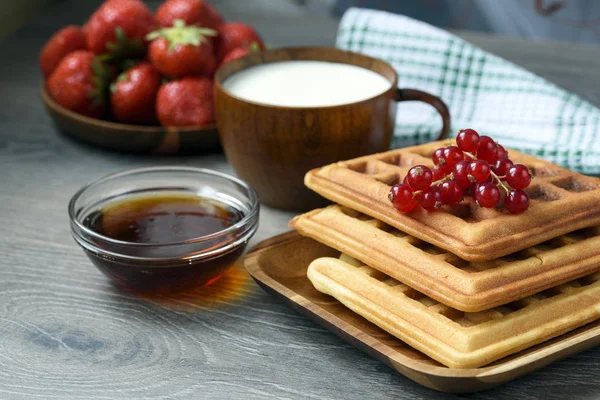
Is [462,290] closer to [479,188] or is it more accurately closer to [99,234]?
[479,188]

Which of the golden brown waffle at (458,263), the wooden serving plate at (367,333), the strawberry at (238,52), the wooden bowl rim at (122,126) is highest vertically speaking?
the strawberry at (238,52)

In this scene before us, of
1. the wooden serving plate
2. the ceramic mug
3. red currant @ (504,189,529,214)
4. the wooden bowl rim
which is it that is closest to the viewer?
the wooden serving plate

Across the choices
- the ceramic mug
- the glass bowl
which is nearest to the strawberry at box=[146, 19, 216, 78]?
the ceramic mug

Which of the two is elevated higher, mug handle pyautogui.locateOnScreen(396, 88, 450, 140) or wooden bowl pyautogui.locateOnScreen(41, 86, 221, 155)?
mug handle pyautogui.locateOnScreen(396, 88, 450, 140)

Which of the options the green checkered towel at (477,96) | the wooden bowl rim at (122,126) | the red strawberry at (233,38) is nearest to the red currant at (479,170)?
the green checkered towel at (477,96)

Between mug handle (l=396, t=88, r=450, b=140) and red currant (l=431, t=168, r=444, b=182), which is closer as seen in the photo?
red currant (l=431, t=168, r=444, b=182)

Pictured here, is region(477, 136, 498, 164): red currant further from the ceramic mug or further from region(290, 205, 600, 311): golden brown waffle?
the ceramic mug

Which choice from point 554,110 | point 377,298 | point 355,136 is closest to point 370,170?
point 355,136

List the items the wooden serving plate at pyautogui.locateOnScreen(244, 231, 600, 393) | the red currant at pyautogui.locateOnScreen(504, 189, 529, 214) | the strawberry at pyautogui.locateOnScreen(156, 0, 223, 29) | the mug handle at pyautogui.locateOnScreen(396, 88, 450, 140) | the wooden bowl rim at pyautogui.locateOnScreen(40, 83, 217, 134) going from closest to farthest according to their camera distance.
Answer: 1. the wooden serving plate at pyautogui.locateOnScreen(244, 231, 600, 393)
2. the red currant at pyautogui.locateOnScreen(504, 189, 529, 214)
3. the mug handle at pyautogui.locateOnScreen(396, 88, 450, 140)
4. the wooden bowl rim at pyautogui.locateOnScreen(40, 83, 217, 134)
5. the strawberry at pyautogui.locateOnScreen(156, 0, 223, 29)

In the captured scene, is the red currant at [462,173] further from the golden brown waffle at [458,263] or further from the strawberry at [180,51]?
the strawberry at [180,51]
